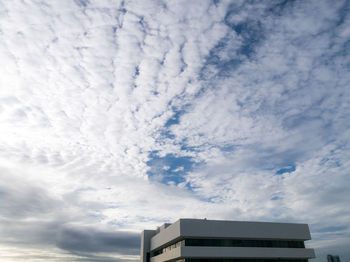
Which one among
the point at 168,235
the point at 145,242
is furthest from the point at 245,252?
the point at 145,242

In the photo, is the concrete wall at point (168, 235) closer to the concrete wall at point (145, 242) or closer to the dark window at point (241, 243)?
the dark window at point (241, 243)

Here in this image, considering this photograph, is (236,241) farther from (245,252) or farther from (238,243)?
(245,252)

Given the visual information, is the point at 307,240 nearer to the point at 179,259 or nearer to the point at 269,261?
the point at 269,261

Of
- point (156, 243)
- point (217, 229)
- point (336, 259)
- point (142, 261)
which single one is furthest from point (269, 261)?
point (336, 259)

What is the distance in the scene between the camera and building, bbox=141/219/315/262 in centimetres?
4712

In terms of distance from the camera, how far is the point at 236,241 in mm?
49281

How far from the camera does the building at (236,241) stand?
47.1 m

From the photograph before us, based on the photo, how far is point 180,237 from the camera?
159 ft

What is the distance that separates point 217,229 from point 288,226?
15044 millimetres

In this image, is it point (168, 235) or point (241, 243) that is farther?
point (168, 235)

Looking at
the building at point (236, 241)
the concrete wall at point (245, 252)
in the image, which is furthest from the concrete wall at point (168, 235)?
the concrete wall at point (245, 252)

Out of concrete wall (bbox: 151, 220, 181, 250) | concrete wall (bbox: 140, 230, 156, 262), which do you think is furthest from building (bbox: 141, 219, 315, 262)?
concrete wall (bbox: 140, 230, 156, 262)

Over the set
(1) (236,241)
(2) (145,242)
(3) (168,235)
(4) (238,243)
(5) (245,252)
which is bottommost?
(5) (245,252)

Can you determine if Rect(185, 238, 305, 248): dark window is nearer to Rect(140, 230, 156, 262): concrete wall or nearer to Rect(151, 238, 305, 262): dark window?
Rect(151, 238, 305, 262): dark window
